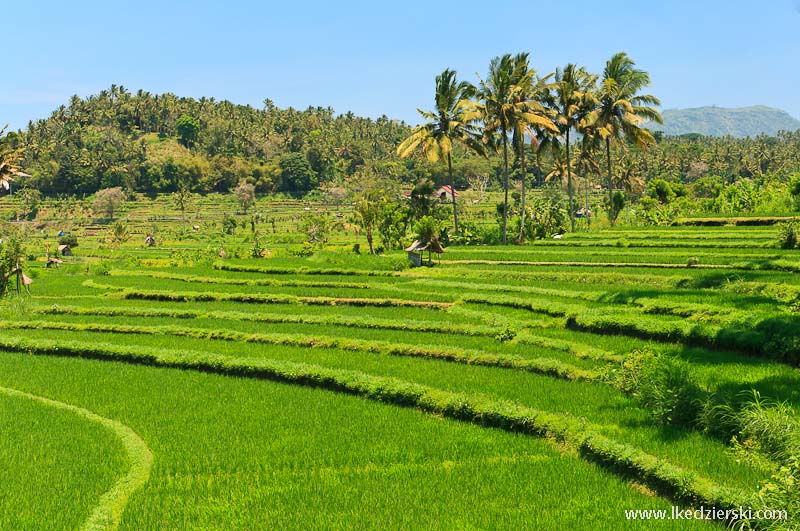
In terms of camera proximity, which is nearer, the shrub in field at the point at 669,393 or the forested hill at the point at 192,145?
the shrub in field at the point at 669,393

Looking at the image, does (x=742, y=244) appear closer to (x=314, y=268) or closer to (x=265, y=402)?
(x=314, y=268)

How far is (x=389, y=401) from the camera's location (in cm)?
1091

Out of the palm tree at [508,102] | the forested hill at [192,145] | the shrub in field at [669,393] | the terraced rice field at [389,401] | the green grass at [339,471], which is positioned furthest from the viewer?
the forested hill at [192,145]

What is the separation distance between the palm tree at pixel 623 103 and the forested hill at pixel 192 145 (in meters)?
58.5

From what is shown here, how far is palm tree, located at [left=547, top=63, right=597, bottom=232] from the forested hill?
56.7 meters

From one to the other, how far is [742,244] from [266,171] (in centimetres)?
7709

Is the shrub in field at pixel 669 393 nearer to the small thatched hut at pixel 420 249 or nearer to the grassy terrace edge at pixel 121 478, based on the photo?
the grassy terrace edge at pixel 121 478

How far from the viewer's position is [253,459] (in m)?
8.23

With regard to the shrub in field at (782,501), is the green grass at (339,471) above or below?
below

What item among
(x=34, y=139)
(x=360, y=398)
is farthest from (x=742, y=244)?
(x=34, y=139)

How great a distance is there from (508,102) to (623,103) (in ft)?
26.3

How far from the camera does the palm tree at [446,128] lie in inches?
1439

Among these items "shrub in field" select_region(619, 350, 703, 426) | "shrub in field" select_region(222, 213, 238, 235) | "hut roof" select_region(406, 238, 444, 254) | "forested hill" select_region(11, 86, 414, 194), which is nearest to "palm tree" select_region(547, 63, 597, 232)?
"hut roof" select_region(406, 238, 444, 254)

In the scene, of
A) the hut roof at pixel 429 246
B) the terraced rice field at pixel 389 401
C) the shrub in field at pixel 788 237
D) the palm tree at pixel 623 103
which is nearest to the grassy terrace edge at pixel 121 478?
the terraced rice field at pixel 389 401
